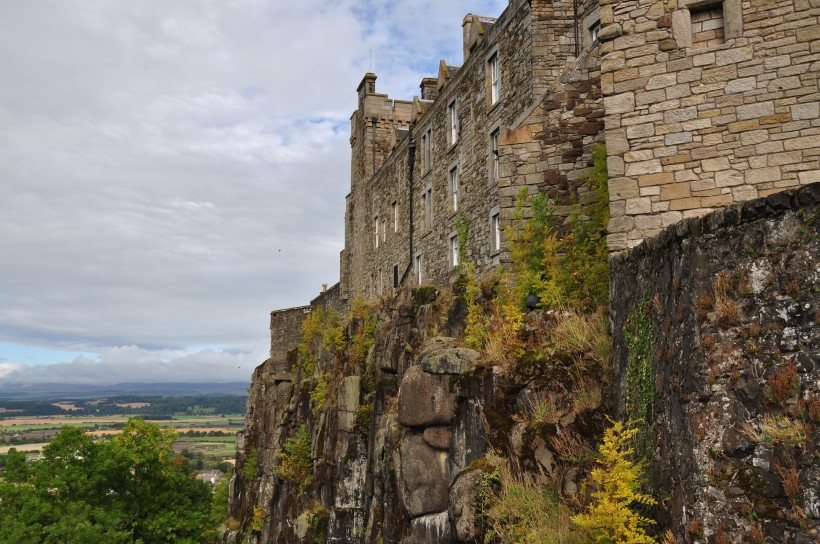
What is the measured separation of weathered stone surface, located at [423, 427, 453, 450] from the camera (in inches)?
460

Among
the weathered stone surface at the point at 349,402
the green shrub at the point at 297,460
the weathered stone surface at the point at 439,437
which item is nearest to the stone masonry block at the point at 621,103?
the weathered stone surface at the point at 439,437

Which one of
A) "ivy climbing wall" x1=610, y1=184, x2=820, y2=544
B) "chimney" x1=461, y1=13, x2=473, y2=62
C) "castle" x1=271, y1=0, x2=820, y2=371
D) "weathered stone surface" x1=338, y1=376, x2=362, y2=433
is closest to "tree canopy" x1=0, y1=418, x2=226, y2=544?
"weathered stone surface" x1=338, y1=376, x2=362, y2=433

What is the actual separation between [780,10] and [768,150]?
6.12 ft

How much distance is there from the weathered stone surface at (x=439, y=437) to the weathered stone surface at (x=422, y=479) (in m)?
0.09

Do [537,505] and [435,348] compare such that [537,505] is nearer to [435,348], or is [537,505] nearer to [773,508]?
[773,508]

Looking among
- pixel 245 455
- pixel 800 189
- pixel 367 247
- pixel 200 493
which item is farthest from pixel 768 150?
pixel 245 455

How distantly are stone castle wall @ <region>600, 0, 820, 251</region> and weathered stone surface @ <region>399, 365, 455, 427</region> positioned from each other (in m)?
3.95

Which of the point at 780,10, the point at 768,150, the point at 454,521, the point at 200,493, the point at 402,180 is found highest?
the point at 402,180

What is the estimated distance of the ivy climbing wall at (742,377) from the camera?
5.72 metres

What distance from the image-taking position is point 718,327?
6.43 metres

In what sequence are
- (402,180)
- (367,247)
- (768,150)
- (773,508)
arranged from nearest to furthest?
(773,508), (768,150), (402,180), (367,247)

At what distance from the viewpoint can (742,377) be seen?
619 cm

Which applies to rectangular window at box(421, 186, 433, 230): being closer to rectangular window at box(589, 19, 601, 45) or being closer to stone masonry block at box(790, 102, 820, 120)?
rectangular window at box(589, 19, 601, 45)

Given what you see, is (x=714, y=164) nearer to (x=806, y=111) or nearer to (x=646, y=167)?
(x=646, y=167)
